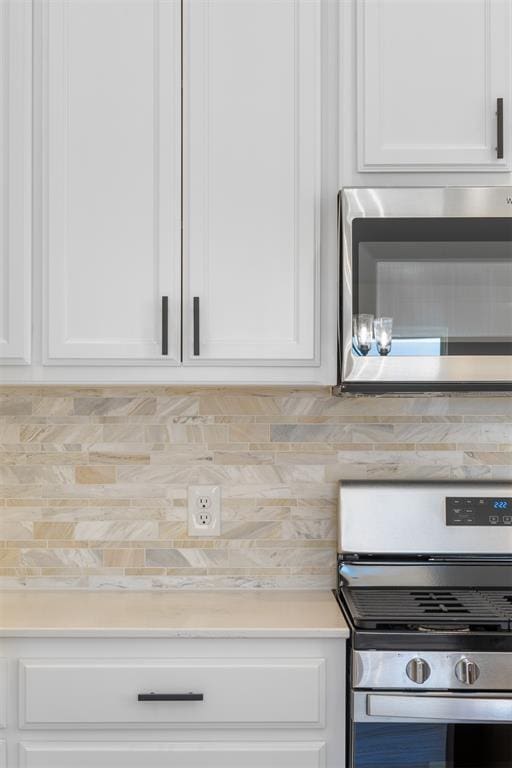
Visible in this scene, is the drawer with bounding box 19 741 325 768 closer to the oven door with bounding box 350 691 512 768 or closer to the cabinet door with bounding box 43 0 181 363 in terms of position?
the oven door with bounding box 350 691 512 768

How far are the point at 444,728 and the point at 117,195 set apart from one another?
1.31m

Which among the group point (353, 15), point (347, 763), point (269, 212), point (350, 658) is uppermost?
point (353, 15)

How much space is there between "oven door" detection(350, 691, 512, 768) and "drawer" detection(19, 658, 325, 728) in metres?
0.15

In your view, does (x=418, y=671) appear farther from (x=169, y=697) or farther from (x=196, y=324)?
(x=196, y=324)

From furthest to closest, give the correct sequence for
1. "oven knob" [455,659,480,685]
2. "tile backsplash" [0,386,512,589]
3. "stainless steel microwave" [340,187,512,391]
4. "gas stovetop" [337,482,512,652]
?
"tile backsplash" [0,386,512,589], "gas stovetop" [337,482,512,652], "stainless steel microwave" [340,187,512,391], "oven knob" [455,659,480,685]

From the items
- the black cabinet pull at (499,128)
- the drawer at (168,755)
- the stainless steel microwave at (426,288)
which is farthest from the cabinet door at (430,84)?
the drawer at (168,755)

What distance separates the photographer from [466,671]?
4.47 feet

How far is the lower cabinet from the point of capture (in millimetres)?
1430

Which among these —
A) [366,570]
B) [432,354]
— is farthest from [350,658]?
[432,354]

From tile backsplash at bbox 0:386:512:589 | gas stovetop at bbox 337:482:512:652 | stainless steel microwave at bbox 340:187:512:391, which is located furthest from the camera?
tile backsplash at bbox 0:386:512:589

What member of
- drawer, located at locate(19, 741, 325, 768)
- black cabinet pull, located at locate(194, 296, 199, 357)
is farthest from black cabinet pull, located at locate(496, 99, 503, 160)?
drawer, located at locate(19, 741, 325, 768)

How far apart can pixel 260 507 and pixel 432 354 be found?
0.65 m

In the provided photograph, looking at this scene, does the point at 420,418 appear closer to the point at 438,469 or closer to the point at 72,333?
the point at 438,469

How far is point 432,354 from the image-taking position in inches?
60.3
